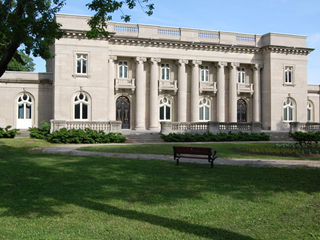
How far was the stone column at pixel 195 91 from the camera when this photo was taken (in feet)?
119

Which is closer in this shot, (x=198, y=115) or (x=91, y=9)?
(x=91, y=9)

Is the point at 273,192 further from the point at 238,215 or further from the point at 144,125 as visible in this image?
the point at 144,125

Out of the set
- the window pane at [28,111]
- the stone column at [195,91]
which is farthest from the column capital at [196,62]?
the window pane at [28,111]

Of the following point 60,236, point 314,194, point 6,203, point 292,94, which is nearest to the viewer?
point 60,236

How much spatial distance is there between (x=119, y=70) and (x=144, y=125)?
6627 mm

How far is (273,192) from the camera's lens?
830 cm

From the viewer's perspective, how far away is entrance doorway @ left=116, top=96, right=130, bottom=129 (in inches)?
1384

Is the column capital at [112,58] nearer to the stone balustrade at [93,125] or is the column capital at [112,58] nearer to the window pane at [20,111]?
the stone balustrade at [93,125]

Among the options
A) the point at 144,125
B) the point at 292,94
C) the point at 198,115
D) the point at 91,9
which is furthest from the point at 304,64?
the point at 91,9

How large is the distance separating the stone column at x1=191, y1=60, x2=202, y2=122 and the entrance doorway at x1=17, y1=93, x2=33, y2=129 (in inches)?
685

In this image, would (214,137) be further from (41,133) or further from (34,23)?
(34,23)

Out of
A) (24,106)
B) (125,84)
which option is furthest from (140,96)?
(24,106)

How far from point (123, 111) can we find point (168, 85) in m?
5.82

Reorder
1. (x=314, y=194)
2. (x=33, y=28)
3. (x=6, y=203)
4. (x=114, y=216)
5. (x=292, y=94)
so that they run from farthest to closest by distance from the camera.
Result: 1. (x=292, y=94)
2. (x=33, y=28)
3. (x=314, y=194)
4. (x=6, y=203)
5. (x=114, y=216)
